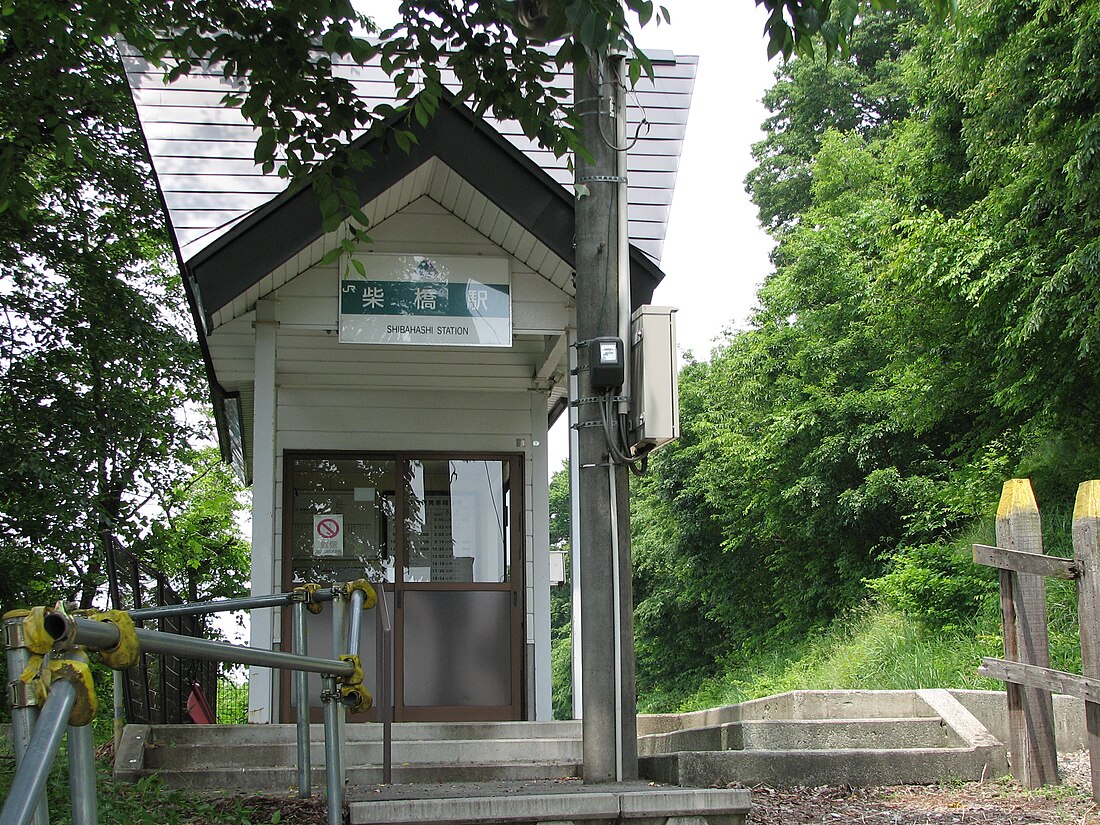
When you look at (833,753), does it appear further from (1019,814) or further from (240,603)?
(240,603)

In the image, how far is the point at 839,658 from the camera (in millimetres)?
16688

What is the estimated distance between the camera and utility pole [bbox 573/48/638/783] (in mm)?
4914

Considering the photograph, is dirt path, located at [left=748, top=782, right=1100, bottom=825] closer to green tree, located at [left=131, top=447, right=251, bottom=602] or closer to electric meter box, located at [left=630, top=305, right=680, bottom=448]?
electric meter box, located at [left=630, top=305, right=680, bottom=448]

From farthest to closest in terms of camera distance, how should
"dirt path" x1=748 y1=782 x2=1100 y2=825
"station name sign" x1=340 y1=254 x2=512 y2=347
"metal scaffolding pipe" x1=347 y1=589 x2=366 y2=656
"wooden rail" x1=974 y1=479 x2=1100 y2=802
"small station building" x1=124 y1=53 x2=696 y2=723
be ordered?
1. "station name sign" x1=340 y1=254 x2=512 y2=347
2. "small station building" x1=124 y1=53 x2=696 y2=723
3. "wooden rail" x1=974 y1=479 x2=1100 y2=802
4. "dirt path" x1=748 y1=782 x2=1100 y2=825
5. "metal scaffolding pipe" x1=347 y1=589 x2=366 y2=656

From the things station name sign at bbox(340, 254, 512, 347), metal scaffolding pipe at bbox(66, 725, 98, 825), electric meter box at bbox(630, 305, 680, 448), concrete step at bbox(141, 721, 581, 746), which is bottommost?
concrete step at bbox(141, 721, 581, 746)

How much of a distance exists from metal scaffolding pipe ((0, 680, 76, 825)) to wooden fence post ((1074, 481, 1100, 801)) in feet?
15.4

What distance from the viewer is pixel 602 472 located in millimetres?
5141

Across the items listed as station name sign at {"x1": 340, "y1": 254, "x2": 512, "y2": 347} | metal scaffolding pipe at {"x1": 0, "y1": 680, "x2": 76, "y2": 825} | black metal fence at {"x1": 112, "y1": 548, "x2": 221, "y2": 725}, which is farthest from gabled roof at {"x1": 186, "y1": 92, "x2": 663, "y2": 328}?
metal scaffolding pipe at {"x1": 0, "y1": 680, "x2": 76, "y2": 825}

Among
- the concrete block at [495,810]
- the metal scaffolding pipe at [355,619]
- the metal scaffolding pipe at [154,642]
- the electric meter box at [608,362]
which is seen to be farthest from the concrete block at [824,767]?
the metal scaffolding pipe at [154,642]

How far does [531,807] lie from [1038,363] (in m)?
13.3

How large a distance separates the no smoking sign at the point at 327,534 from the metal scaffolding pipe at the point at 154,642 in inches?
252

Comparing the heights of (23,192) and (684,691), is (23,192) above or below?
above

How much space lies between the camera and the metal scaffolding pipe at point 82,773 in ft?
7.22

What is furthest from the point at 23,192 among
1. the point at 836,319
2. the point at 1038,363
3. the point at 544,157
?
the point at 836,319
